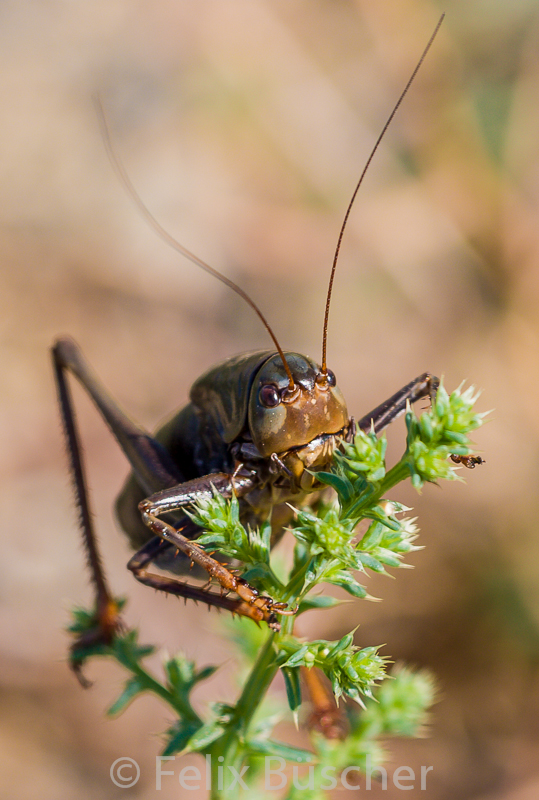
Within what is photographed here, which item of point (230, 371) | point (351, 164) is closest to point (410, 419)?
point (230, 371)

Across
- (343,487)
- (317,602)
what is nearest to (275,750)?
(317,602)

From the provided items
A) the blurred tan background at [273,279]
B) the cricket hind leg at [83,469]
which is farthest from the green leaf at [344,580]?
the blurred tan background at [273,279]

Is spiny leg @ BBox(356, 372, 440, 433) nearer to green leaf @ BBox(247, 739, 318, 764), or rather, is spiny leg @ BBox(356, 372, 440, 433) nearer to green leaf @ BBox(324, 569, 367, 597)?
green leaf @ BBox(324, 569, 367, 597)

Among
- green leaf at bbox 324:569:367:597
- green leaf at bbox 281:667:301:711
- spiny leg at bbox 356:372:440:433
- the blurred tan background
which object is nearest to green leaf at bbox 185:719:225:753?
green leaf at bbox 281:667:301:711

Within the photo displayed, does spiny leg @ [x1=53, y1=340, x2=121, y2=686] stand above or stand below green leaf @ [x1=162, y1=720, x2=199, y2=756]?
above

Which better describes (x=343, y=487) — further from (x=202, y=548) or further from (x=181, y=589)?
(x=181, y=589)

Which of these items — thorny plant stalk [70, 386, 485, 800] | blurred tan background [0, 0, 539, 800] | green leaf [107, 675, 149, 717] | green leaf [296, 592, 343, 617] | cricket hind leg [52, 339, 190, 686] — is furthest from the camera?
blurred tan background [0, 0, 539, 800]
